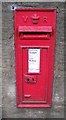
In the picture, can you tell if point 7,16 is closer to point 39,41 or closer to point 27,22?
point 27,22

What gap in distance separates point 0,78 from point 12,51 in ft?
1.49

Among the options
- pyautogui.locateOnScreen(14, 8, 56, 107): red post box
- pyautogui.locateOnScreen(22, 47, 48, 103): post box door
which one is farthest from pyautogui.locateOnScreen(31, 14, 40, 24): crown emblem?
pyautogui.locateOnScreen(22, 47, 48, 103): post box door

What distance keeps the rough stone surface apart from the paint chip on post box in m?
0.27

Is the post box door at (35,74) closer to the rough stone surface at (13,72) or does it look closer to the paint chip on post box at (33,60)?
the paint chip on post box at (33,60)

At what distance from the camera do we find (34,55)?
4141mm

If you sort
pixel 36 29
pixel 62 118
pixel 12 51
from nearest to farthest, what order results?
1. pixel 36 29
2. pixel 12 51
3. pixel 62 118

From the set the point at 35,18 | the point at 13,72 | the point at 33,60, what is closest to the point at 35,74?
the point at 33,60

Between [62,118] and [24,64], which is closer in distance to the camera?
[24,64]

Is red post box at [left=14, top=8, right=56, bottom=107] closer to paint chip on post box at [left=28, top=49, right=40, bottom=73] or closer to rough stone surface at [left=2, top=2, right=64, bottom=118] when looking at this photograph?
paint chip on post box at [left=28, top=49, right=40, bottom=73]

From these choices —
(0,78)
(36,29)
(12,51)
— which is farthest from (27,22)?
(0,78)

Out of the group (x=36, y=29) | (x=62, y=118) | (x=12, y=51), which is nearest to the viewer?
(x=36, y=29)

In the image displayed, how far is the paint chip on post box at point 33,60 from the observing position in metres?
4.12

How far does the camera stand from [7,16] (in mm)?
4098

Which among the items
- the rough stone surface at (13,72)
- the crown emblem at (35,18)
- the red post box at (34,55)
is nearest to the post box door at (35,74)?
the red post box at (34,55)
